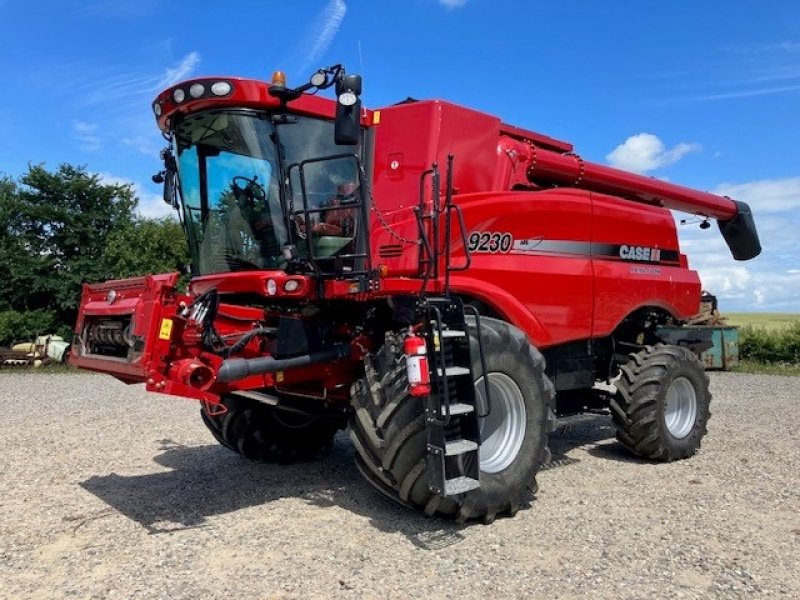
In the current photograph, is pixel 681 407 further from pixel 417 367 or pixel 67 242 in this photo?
pixel 67 242

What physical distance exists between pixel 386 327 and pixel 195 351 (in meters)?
1.61

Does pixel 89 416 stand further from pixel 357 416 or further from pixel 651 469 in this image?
pixel 651 469

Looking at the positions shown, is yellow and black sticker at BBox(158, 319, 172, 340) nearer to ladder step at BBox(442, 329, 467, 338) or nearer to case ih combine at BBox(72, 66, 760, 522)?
case ih combine at BBox(72, 66, 760, 522)

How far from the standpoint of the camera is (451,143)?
5.74m

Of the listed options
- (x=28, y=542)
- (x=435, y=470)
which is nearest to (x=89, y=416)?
(x=28, y=542)

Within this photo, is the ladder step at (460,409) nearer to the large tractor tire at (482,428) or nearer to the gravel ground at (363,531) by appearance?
the large tractor tire at (482,428)

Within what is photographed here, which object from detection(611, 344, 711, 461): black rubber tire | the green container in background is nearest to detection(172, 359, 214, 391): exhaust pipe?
detection(611, 344, 711, 461): black rubber tire

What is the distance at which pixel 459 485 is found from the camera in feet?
14.6

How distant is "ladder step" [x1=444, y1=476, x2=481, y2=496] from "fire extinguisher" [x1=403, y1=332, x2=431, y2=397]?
1.91 feet

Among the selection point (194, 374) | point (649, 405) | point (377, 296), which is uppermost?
point (377, 296)

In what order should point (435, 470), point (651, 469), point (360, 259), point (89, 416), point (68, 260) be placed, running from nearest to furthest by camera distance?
point (435, 470), point (360, 259), point (651, 469), point (89, 416), point (68, 260)

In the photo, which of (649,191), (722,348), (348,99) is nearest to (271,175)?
(348,99)

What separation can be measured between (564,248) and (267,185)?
276 cm

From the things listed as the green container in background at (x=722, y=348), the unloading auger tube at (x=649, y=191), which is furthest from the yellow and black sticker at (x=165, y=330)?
the green container in background at (x=722, y=348)
